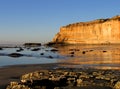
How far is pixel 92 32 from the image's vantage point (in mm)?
122625

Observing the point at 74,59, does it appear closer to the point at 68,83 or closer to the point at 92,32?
the point at 68,83

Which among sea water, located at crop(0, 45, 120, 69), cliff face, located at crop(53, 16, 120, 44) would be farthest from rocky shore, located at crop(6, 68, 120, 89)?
cliff face, located at crop(53, 16, 120, 44)

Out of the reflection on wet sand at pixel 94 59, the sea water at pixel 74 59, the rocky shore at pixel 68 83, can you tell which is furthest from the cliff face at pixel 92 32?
the rocky shore at pixel 68 83

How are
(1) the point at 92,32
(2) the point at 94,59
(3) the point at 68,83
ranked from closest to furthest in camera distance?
(3) the point at 68,83 → (2) the point at 94,59 → (1) the point at 92,32

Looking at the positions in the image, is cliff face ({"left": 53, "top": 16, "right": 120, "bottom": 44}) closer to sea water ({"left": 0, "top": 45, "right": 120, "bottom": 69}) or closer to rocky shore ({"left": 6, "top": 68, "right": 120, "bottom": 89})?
sea water ({"left": 0, "top": 45, "right": 120, "bottom": 69})

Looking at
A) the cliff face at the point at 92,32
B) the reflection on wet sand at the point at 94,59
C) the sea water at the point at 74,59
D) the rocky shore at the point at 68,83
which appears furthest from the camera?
the cliff face at the point at 92,32

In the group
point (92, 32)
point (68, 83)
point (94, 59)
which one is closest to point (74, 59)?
point (94, 59)

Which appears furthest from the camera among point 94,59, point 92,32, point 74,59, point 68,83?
point 92,32

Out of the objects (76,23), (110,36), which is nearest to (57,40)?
(76,23)

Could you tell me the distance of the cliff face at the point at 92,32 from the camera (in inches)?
4432

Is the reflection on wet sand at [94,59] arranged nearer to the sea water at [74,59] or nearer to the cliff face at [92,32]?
the sea water at [74,59]

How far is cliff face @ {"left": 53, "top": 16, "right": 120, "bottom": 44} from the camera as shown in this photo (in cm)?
11256

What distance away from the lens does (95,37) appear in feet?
396

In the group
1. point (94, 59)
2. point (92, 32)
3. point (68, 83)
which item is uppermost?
point (92, 32)
